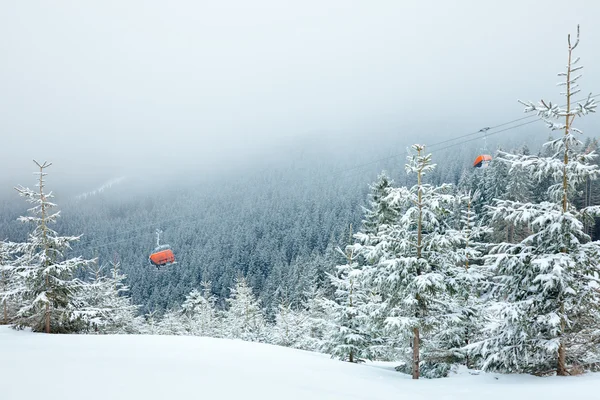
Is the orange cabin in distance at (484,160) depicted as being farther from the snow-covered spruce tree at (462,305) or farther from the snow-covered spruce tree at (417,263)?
the snow-covered spruce tree at (417,263)

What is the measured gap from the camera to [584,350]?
9.34 meters

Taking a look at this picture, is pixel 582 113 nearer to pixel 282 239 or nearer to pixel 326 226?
pixel 326 226

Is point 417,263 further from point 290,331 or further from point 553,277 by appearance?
point 290,331

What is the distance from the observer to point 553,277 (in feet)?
27.9

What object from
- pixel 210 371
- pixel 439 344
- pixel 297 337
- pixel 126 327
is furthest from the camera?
pixel 297 337

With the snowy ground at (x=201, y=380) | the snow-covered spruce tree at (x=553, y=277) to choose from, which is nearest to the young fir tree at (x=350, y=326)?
the snowy ground at (x=201, y=380)

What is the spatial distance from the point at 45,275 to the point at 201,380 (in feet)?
45.6

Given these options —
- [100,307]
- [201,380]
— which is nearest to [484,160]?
[100,307]

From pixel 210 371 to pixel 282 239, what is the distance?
475ft

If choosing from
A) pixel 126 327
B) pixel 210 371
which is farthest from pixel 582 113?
pixel 126 327

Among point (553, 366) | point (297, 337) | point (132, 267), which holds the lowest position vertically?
point (132, 267)

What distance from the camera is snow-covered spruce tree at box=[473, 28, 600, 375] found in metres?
8.83

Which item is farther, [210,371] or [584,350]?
[584,350]

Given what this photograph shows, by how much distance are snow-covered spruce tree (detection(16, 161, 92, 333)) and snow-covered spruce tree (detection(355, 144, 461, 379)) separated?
1520 cm
